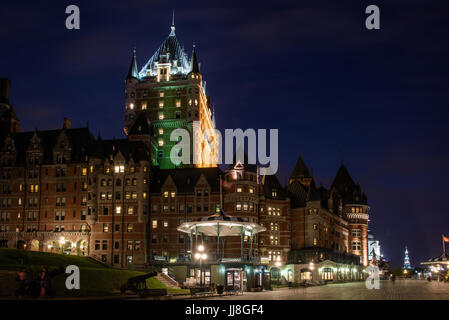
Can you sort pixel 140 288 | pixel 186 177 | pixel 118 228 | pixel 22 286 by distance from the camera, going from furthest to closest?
1. pixel 186 177
2. pixel 118 228
3. pixel 140 288
4. pixel 22 286

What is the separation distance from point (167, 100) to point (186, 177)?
33.1 meters

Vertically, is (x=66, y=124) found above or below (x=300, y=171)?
above

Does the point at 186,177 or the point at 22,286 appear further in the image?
the point at 186,177

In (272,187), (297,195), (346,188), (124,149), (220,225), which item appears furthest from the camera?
(346,188)

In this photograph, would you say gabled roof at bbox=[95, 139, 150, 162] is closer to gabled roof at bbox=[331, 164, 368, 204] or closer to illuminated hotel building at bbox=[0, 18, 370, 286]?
illuminated hotel building at bbox=[0, 18, 370, 286]

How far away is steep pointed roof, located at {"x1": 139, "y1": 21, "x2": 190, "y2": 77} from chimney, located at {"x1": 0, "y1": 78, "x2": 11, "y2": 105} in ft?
105

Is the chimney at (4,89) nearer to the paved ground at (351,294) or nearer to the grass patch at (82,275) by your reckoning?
the grass patch at (82,275)

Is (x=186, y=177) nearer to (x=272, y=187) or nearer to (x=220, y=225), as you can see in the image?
(x=272, y=187)

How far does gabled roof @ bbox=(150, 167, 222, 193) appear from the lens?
105m

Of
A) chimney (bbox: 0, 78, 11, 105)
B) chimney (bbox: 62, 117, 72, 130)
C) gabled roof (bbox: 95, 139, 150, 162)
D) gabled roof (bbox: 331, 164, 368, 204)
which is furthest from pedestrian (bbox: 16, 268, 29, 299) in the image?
gabled roof (bbox: 331, 164, 368, 204)

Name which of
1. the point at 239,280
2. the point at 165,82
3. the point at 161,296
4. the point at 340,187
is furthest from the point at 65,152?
the point at 340,187

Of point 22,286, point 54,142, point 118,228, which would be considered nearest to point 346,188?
point 118,228

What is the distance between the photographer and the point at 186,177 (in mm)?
107000

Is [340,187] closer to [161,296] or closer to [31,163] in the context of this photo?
[31,163]
